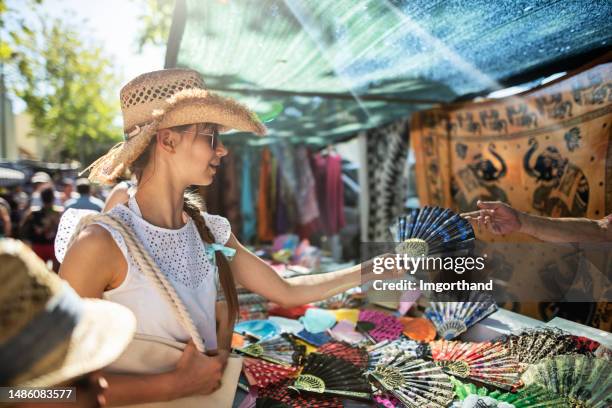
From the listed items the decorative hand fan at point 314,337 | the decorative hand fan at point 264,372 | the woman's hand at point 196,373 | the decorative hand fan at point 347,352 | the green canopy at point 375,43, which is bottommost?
the decorative hand fan at point 314,337

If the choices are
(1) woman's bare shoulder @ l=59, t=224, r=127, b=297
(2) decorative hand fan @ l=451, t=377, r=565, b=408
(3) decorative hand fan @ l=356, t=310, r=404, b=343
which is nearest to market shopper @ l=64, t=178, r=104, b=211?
(3) decorative hand fan @ l=356, t=310, r=404, b=343

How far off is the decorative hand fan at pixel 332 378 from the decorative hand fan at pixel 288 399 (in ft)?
0.11

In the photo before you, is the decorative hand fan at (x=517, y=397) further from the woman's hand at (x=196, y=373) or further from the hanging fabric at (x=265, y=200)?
the hanging fabric at (x=265, y=200)

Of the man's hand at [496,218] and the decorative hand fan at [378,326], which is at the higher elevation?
the man's hand at [496,218]

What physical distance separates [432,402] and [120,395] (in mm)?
1358

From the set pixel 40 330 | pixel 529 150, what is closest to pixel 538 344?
pixel 529 150

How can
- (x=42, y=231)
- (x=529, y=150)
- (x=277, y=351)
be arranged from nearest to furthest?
(x=277, y=351) < (x=529, y=150) < (x=42, y=231)

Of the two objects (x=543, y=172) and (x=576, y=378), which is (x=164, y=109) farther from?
(x=543, y=172)

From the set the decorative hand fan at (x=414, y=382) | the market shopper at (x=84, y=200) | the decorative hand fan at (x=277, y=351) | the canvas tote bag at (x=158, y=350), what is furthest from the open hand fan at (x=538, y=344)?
the market shopper at (x=84, y=200)

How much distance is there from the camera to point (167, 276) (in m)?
1.45

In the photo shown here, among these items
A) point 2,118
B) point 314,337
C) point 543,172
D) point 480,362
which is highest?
point 2,118

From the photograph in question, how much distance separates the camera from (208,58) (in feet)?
11.0

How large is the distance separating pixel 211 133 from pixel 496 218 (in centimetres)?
152

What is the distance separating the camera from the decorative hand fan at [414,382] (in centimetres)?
185
